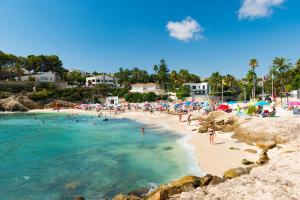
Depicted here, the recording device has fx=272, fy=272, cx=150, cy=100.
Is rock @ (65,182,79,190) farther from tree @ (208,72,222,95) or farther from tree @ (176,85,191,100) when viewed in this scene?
tree @ (208,72,222,95)

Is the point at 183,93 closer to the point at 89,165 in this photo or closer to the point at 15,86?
the point at 15,86

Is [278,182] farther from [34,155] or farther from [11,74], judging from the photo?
[11,74]

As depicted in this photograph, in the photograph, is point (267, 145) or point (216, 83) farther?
point (216, 83)

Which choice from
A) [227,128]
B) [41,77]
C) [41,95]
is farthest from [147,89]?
[227,128]

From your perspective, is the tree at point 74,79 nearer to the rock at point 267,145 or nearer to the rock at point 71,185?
the rock at point 267,145

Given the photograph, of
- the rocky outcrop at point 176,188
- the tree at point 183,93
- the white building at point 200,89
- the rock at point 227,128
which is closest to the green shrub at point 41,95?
the tree at point 183,93

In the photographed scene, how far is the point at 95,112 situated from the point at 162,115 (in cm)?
2199

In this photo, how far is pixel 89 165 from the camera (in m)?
23.2

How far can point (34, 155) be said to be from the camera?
91.8ft

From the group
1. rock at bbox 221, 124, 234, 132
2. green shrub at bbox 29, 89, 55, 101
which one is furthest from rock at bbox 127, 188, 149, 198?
green shrub at bbox 29, 89, 55, 101

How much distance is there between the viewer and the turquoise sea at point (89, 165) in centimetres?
1766

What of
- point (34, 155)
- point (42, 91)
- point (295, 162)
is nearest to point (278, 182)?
point (295, 162)

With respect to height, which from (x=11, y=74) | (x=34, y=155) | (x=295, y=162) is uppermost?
(x=11, y=74)

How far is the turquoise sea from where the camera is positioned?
17.7 meters
